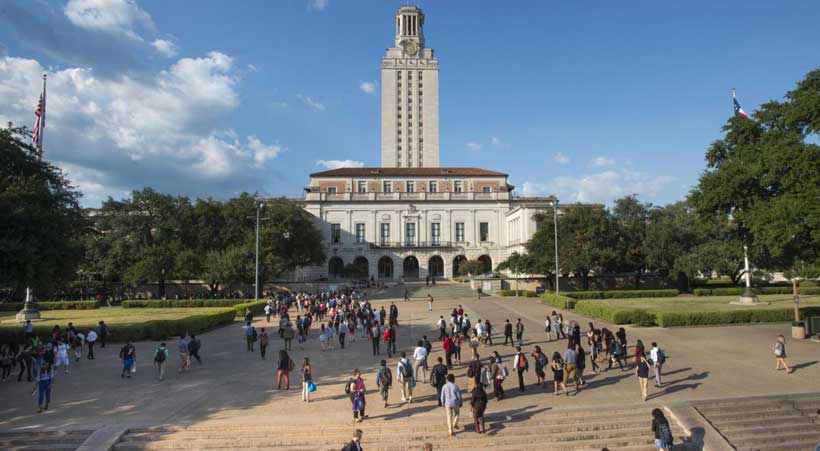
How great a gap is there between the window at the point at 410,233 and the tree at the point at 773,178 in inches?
1929

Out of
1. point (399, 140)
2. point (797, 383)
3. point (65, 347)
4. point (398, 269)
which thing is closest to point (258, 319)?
point (65, 347)

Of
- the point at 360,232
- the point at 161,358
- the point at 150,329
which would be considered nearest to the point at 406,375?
the point at 161,358

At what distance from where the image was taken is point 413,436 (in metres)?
11.5

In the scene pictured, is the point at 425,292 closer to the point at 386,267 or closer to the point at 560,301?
the point at 560,301

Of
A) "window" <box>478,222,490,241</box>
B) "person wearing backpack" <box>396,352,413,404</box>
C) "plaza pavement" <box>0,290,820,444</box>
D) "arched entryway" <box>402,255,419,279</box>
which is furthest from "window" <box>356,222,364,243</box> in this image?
"person wearing backpack" <box>396,352,413,404</box>

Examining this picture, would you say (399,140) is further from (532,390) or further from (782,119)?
(532,390)

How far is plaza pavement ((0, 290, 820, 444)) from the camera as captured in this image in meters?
12.7

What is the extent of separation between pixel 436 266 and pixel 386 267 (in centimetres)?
800

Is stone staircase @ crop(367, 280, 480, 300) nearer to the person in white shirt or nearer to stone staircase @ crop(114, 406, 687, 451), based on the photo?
the person in white shirt

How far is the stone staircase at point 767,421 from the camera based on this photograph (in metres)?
12.0

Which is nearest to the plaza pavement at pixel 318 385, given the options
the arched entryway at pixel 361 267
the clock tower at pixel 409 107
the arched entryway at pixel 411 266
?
the arched entryway at pixel 361 267

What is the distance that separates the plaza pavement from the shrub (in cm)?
1202

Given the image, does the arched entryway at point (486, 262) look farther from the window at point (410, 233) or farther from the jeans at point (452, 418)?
the jeans at point (452, 418)

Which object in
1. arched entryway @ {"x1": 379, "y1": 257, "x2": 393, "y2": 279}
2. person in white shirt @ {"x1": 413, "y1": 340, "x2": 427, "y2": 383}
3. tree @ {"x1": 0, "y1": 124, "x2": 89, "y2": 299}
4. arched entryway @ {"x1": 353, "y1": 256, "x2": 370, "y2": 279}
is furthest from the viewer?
arched entryway @ {"x1": 379, "y1": 257, "x2": 393, "y2": 279}
